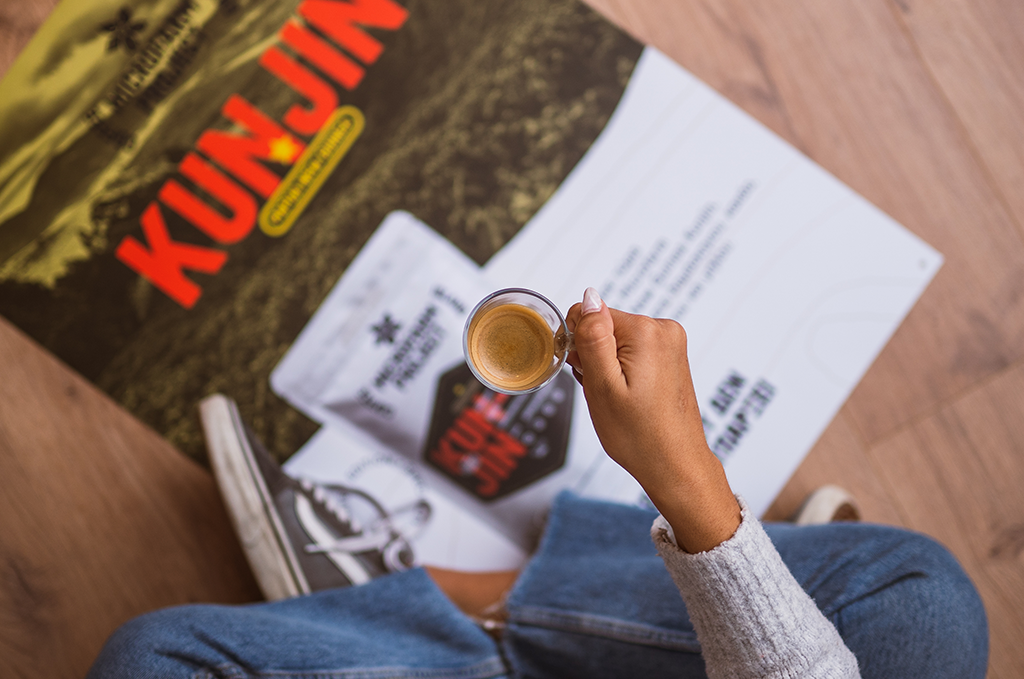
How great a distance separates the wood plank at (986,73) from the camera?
3.17 ft

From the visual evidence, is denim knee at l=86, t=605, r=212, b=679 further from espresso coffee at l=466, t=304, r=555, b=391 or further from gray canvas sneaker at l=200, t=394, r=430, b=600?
espresso coffee at l=466, t=304, r=555, b=391

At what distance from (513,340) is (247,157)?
55cm

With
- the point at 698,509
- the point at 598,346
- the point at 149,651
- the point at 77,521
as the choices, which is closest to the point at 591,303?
the point at 598,346

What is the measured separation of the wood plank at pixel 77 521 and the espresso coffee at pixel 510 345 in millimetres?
540

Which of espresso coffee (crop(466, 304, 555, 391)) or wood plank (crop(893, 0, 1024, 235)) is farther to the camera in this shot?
wood plank (crop(893, 0, 1024, 235))

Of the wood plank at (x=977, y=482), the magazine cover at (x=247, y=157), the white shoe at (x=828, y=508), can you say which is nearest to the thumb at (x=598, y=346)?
the magazine cover at (x=247, y=157)

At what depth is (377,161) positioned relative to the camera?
917mm

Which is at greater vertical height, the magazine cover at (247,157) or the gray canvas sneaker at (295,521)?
the magazine cover at (247,157)

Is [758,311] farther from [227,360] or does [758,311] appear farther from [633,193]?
[227,360]

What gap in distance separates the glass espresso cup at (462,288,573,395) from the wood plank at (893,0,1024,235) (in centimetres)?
83

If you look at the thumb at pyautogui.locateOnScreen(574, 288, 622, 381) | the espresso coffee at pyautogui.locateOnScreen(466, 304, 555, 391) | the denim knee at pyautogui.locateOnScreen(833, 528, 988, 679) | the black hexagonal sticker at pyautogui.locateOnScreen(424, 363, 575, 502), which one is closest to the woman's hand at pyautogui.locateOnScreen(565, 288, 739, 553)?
the thumb at pyautogui.locateOnScreen(574, 288, 622, 381)

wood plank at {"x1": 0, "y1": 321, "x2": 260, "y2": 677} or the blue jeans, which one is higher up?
the blue jeans

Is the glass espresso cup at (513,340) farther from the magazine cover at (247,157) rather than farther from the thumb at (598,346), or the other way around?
the magazine cover at (247,157)

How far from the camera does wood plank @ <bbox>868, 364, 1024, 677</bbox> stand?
93 cm
